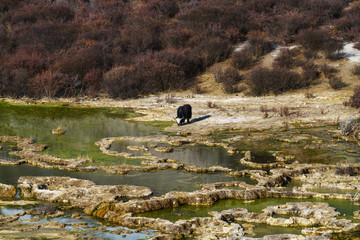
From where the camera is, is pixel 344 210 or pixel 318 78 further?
pixel 318 78

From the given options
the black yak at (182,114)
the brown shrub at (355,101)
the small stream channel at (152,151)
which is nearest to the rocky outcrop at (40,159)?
the small stream channel at (152,151)

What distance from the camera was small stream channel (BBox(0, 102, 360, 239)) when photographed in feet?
27.0

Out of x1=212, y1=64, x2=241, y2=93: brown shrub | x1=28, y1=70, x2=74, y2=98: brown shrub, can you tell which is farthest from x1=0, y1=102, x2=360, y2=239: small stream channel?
x1=212, y1=64, x2=241, y2=93: brown shrub

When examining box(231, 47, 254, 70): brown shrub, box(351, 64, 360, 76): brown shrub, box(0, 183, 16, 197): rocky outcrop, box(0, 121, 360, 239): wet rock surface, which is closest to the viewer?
box(0, 121, 360, 239): wet rock surface

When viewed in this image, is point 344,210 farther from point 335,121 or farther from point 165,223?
point 335,121

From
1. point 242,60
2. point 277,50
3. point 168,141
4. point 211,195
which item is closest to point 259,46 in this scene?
point 277,50

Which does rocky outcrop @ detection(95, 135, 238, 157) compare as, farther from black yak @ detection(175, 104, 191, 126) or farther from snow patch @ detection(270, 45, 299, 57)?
snow patch @ detection(270, 45, 299, 57)

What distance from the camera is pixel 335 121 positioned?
1573 centimetres

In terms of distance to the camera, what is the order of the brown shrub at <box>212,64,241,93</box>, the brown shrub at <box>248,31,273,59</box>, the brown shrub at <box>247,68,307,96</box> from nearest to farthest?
the brown shrub at <box>247,68,307,96</box>
the brown shrub at <box>212,64,241,93</box>
the brown shrub at <box>248,31,273,59</box>

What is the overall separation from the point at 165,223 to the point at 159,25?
2473cm

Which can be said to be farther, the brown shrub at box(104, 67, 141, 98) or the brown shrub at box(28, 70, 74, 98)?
the brown shrub at box(28, 70, 74, 98)

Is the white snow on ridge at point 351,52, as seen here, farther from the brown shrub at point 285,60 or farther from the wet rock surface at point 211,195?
the wet rock surface at point 211,195

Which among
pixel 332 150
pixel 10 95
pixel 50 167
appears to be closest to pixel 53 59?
pixel 10 95

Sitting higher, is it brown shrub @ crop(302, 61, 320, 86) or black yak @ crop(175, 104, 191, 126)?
brown shrub @ crop(302, 61, 320, 86)
